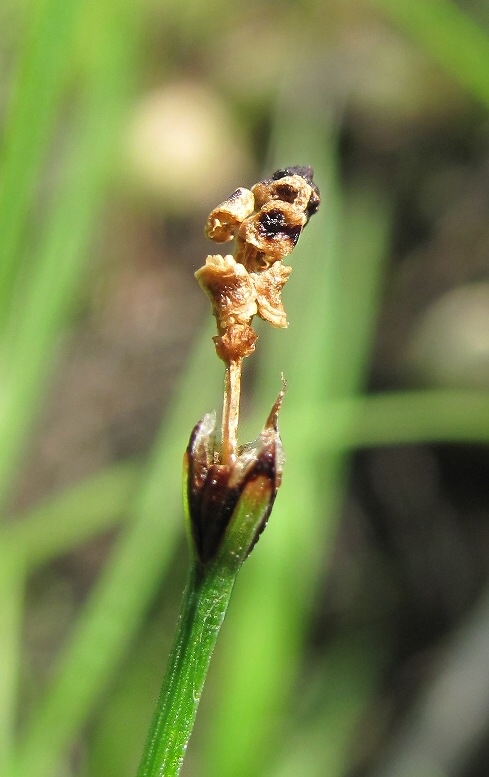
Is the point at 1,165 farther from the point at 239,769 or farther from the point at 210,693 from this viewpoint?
the point at 210,693

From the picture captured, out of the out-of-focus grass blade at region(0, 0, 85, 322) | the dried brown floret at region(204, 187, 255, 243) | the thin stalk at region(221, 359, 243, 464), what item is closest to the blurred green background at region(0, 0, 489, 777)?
the out-of-focus grass blade at region(0, 0, 85, 322)

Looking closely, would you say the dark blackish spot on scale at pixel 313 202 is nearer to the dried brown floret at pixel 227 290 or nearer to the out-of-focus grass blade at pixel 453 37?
the dried brown floret at pixel 227 290

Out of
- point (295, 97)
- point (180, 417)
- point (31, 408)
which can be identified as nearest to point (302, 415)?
point (180, 417)

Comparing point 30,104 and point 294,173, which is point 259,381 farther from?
point 294,173

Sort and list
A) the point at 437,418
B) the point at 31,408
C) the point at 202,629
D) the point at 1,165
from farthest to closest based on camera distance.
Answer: the point at 437,418
the point at 31,408
the point at 1,165
the point at 202,629

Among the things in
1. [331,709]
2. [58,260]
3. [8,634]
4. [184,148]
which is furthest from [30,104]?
[184,148]

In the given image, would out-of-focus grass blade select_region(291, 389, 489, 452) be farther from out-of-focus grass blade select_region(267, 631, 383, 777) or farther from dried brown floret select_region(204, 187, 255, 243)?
dried brown floret select_region(204, 187, 255, 243)

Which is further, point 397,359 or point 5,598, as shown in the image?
point 397,359
